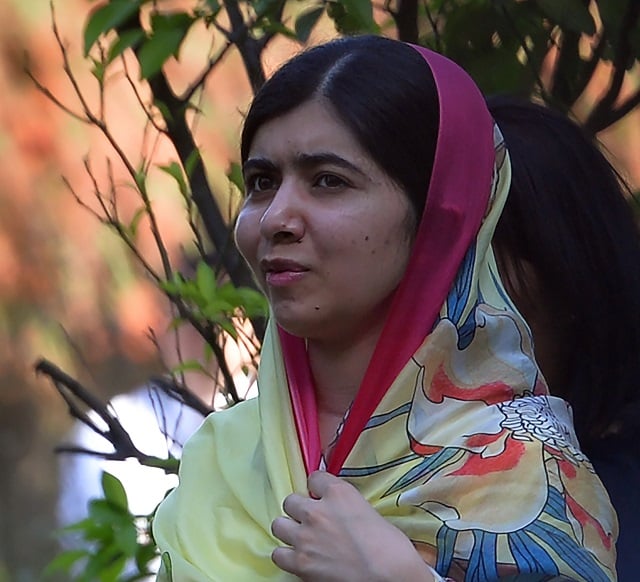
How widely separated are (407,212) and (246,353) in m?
0.91

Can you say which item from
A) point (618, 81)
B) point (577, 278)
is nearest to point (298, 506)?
point (577, 278)

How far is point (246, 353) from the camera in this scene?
6.66 feet

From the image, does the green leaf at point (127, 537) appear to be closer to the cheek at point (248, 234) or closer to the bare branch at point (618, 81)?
the cheek at point (248, 234)

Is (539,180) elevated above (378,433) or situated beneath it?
elevated above

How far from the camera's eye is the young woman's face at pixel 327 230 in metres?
1.13

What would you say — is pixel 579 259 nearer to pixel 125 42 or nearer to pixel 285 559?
pixel 285 559

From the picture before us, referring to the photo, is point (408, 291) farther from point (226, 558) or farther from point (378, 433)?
point (226, 558)

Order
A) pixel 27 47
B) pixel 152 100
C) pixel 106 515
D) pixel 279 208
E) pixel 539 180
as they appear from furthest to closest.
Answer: pixel 27 47 < pixel 152 100 < pixel 106 515 < pixel 539 180 < pixel 279 208

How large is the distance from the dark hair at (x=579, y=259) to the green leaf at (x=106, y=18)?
54 cm

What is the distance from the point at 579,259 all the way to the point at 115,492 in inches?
27.4

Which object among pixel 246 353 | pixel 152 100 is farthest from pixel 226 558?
pixel 152 100

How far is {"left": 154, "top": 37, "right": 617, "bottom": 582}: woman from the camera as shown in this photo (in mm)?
Answer: 1084

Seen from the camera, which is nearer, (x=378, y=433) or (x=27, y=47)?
(x=378, y=433)

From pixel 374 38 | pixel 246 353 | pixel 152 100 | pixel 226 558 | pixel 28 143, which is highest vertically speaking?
pixel 28 143
